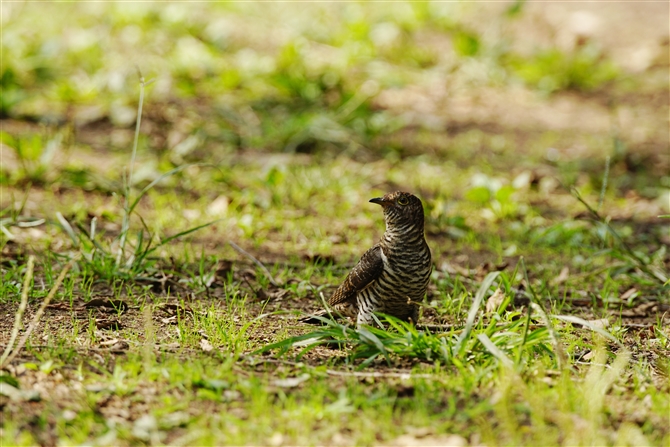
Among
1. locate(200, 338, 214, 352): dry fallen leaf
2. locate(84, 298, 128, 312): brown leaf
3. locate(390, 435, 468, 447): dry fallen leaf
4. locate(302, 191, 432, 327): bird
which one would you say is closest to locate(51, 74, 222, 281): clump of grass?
locate(84, 298, 128, 312): brown leaf

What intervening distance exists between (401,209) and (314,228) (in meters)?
2.34

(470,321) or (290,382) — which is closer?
(290,382)

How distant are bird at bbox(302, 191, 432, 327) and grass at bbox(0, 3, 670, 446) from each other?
0.25 metres

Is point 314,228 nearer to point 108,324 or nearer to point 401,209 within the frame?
point 401,209

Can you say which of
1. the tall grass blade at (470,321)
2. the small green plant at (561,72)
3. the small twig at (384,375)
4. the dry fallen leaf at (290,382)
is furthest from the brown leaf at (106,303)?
the small green plant at (561,72)

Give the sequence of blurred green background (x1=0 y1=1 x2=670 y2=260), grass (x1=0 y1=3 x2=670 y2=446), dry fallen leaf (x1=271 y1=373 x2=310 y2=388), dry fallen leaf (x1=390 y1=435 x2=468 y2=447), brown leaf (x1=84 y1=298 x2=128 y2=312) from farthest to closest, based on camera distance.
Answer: blurred green background (x1=0 y1=1 x2=670 y2=260), brown leaf (x1=84 y1=298 x2=128 y2=312), dry fallen leaf (x1=271 y1=373 x2=310 y2=388), grass (x1=0 y1=3 x2=670 y2=446), dry fallen leaf (x1=390 y1=435 x2=468 y2=447)


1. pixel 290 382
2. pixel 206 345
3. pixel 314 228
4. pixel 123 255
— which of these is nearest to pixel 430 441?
pixel 290 382

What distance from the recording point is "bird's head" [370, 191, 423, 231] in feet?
14.2

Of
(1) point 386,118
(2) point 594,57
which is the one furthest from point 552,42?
(1) point 386,118

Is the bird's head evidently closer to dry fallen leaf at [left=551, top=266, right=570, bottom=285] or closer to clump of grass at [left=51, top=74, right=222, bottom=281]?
clump of grass at [left=51, top=74, right=222, bottom=281]

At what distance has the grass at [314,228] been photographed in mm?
3365

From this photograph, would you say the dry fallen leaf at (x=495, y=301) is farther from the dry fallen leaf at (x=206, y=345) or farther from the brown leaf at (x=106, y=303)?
the brown leaf at (x=106, y=303)

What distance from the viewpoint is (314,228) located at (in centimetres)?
664

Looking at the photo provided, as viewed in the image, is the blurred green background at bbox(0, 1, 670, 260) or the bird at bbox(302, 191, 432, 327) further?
the blurred green background at bbox(0, 1, 670, 260)
